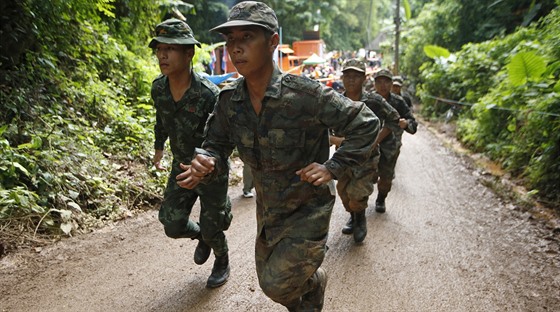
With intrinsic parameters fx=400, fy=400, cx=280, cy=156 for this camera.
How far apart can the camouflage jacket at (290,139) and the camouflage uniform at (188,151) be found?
29.8 inches

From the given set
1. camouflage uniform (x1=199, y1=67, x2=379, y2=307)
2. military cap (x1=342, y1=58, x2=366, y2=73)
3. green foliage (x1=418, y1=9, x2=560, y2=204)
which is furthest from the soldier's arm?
green foliage (x1=418, y1=9, x2=560, y2=204)

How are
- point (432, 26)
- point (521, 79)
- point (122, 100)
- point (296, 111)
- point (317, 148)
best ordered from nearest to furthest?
point (296, 111) < point (317, 148) < point (521, 79) < point (122, 100) < point (432, 26)

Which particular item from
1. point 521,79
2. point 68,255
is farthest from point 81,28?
point 521,79

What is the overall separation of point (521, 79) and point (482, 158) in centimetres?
A: 224

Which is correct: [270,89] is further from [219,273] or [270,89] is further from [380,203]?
[380,203]

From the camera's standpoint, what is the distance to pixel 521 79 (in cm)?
696

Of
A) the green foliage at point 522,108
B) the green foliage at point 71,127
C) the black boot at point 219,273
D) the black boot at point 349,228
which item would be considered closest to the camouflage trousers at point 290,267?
the black boot at point 219,273

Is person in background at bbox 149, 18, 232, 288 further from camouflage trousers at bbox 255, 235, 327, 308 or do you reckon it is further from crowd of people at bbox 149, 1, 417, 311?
camouflage trousers at bbox 255, 235, 327, 308

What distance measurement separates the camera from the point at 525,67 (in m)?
6.79

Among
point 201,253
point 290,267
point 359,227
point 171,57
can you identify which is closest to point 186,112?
point 171,57

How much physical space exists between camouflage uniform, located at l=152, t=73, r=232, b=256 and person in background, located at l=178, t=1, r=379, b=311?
2.70 ft

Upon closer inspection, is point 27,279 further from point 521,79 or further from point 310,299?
point 521,79

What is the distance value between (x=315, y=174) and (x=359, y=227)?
2.82 metres

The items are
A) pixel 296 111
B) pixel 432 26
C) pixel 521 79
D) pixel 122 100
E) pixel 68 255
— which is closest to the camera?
pixel 296 111
